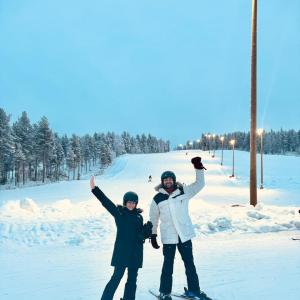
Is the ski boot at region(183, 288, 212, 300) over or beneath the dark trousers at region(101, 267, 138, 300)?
beneath

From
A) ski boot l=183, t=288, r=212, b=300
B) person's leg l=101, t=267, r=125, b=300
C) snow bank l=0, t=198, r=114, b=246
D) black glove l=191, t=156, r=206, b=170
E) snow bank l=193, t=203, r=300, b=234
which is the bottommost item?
snow bank l=0, t=198, r=114, b=246

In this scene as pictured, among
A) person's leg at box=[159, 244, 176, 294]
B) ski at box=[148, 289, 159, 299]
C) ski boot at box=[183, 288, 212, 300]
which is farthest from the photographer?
ski at box=[148, 289, 159, 299]

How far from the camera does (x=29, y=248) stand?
35.1ft

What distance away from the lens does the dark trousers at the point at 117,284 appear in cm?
556

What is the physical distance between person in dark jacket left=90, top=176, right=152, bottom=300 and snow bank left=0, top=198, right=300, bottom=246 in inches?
222

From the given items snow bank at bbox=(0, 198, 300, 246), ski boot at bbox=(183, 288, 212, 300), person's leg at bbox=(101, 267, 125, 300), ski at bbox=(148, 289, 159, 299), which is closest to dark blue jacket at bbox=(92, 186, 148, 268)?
person's leg at bbox=(101, 267, 125, 300)

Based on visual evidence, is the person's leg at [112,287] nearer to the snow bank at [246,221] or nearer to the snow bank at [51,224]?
the snow bank at [51,224]

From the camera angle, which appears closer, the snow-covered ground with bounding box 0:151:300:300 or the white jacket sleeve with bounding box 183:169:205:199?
the white jacket sleeve with bounding box 183:169:205:199

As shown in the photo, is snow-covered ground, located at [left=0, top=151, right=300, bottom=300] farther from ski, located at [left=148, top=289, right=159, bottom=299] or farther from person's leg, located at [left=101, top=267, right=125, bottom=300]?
person's leg, located at [left=101, top=267, right=125, bottom=300]

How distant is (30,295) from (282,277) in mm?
4337

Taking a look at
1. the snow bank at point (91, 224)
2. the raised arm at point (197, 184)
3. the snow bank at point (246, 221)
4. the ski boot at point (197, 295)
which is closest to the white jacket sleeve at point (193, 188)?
the raised arm at point (197, 184)

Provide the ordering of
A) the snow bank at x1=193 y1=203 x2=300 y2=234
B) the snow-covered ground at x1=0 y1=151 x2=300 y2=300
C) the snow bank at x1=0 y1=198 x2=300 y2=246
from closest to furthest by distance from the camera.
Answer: the snow-covered ground at x1=0 y1=151 x2=300 y2=300
the snow bank at x1=0 y1=198 x2=300 y2=246
the snow bank at x1=193 y1=203 x2=300 y2=234

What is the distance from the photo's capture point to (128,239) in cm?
564

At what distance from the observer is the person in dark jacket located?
5609 millimetres
